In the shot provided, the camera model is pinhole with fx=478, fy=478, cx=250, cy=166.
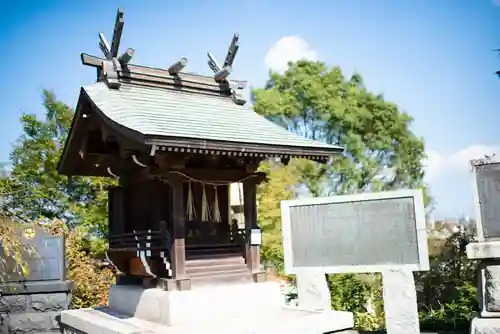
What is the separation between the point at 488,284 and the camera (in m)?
5.86

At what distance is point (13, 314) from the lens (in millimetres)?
9359

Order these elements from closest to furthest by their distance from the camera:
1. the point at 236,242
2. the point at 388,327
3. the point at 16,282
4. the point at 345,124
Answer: the point at 388,327 < the point at 236,242 < the point at 16,282 < the point at 345,124

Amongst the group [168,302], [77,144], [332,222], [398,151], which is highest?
[398,151]

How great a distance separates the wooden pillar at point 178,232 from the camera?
7.52 m

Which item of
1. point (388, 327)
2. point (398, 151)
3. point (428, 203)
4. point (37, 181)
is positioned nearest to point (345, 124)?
point (398, 151)

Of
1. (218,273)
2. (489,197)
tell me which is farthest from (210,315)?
(489,197)

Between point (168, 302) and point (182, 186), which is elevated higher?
point (182, 186)

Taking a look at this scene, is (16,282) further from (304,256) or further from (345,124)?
(345,124)

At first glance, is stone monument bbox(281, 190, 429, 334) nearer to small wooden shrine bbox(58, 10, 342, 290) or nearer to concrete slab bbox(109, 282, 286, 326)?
concrete slab bbox(109, 282, 286, 326)

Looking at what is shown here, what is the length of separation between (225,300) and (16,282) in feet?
14.5

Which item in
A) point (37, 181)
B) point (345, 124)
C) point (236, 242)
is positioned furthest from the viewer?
point (345, 124)

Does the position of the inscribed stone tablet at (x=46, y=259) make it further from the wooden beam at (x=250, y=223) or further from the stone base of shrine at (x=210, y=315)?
the wooden beam at (x=250, y=223)

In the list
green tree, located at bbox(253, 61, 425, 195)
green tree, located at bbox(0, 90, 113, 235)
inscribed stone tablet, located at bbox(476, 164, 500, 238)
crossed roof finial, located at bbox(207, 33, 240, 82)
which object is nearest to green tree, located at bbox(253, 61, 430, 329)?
green tree, located at bbox(253, 61, 425, 195)

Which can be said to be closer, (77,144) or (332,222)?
(332,222)
